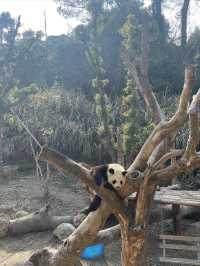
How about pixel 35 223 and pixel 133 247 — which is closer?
pixel 133 247

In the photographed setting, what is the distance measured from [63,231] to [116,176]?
2467 mm

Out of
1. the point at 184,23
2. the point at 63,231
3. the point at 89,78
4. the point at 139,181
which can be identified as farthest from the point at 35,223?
the point at 184,23

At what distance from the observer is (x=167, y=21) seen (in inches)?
587

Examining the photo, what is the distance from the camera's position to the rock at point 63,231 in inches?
222

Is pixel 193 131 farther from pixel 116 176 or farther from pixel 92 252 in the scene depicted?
pixel 92 252

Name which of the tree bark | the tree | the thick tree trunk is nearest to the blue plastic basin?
the tree

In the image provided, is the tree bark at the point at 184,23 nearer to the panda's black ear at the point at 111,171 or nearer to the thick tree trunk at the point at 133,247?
the panda's black ear at the point at 111,171

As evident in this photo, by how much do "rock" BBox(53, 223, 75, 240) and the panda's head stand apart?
2.27 metres

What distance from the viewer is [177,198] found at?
5359 millimetres

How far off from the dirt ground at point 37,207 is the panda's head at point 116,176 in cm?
197

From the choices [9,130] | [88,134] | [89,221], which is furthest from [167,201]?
[9,130]

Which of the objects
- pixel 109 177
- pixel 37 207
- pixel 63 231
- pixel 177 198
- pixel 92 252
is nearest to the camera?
pixel 109 177

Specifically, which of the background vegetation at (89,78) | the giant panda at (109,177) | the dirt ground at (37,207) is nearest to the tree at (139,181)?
the giant panda at (109,177)

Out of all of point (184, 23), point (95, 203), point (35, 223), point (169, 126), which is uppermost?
point (184, 23)
